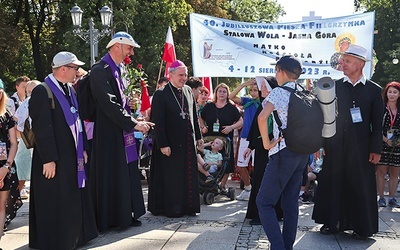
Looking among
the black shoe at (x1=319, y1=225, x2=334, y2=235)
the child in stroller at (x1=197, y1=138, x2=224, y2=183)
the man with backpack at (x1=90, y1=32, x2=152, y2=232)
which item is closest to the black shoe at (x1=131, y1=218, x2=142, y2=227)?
the man with backpack at (x1=90, y1=32, x2=152, y2=232)

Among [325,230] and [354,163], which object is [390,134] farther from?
[325,230]

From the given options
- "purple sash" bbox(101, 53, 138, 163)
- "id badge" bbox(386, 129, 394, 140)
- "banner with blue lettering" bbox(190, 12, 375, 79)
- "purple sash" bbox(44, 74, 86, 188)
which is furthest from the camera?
"banner with blue lettering" bbox(190, 12, 375, 79)

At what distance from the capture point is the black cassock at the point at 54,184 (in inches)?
163

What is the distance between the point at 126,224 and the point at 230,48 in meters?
4.29

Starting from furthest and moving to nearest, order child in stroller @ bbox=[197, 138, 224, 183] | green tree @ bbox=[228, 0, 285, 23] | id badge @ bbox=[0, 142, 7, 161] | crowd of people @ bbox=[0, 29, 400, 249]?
green tree @ bbox=[228, 0, 285, 23], child in stroller @ bbox=[197, 138, 224, 183], id badge @ bbox=[0, 142, 7, 161], crowd of people @ bbox=[0, 29, 400, 249]

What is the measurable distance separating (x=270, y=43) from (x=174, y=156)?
11.4 ft

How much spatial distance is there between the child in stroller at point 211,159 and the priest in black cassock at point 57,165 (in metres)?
2.71

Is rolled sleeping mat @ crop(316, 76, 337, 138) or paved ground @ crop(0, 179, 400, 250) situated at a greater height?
rolled sleeping mat @ crop(316, 76, 337, 138)

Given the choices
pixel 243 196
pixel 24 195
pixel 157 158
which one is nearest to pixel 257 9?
pixel 243 196

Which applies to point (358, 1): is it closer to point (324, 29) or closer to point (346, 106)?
point (324, 29)

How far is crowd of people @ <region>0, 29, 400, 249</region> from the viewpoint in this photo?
4.11 meters

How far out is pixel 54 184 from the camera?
424 cm

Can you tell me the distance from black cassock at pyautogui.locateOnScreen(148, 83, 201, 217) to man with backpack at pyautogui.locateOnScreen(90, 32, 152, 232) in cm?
68

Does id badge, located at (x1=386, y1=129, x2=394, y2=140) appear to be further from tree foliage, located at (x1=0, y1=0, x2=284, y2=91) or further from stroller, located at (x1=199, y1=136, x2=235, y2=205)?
tree foliage, located at (x1=0, y1=0, x2=284, y2=91)
